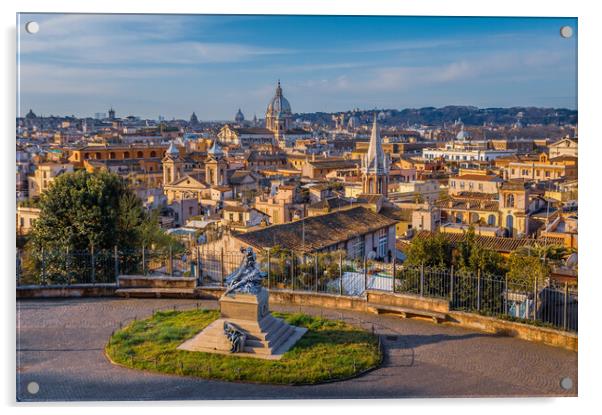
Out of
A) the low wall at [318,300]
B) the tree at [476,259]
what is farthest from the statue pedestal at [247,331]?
the tree at [476,259]

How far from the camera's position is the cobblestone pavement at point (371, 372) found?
6996 millimetres

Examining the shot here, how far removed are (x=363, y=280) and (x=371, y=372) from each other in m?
3.53

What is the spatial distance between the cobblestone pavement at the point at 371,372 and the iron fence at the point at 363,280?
1.88 ft

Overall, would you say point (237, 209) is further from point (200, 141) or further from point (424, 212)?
point (200, 141)

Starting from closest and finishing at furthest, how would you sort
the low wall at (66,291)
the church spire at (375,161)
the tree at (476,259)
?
the low wall at (66,291) → the tree at (476,259) → the church spire at (375,161)

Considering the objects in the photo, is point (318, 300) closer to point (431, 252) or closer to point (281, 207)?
point (431, 252)

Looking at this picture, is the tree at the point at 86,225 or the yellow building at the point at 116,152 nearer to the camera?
the tree at the point at 86,225

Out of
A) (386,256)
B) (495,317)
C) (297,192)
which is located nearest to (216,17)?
(495,317)

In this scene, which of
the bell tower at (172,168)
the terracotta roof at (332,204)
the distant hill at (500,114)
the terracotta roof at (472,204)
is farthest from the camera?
the bell tower at (172,168)

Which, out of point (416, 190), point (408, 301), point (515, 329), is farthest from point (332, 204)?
point (515, 329)

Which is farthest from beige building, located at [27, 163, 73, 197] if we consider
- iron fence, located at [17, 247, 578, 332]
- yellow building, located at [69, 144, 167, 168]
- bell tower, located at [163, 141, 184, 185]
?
iron fence, located at [17, 247, 578, 332]

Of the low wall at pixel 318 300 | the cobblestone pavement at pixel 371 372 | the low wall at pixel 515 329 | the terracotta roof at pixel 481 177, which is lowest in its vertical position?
the cobblestone pavement at pixel 371 372

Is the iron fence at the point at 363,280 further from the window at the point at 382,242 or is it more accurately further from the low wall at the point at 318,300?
the window at the point at 382,242

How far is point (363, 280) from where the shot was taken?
10898 mm
